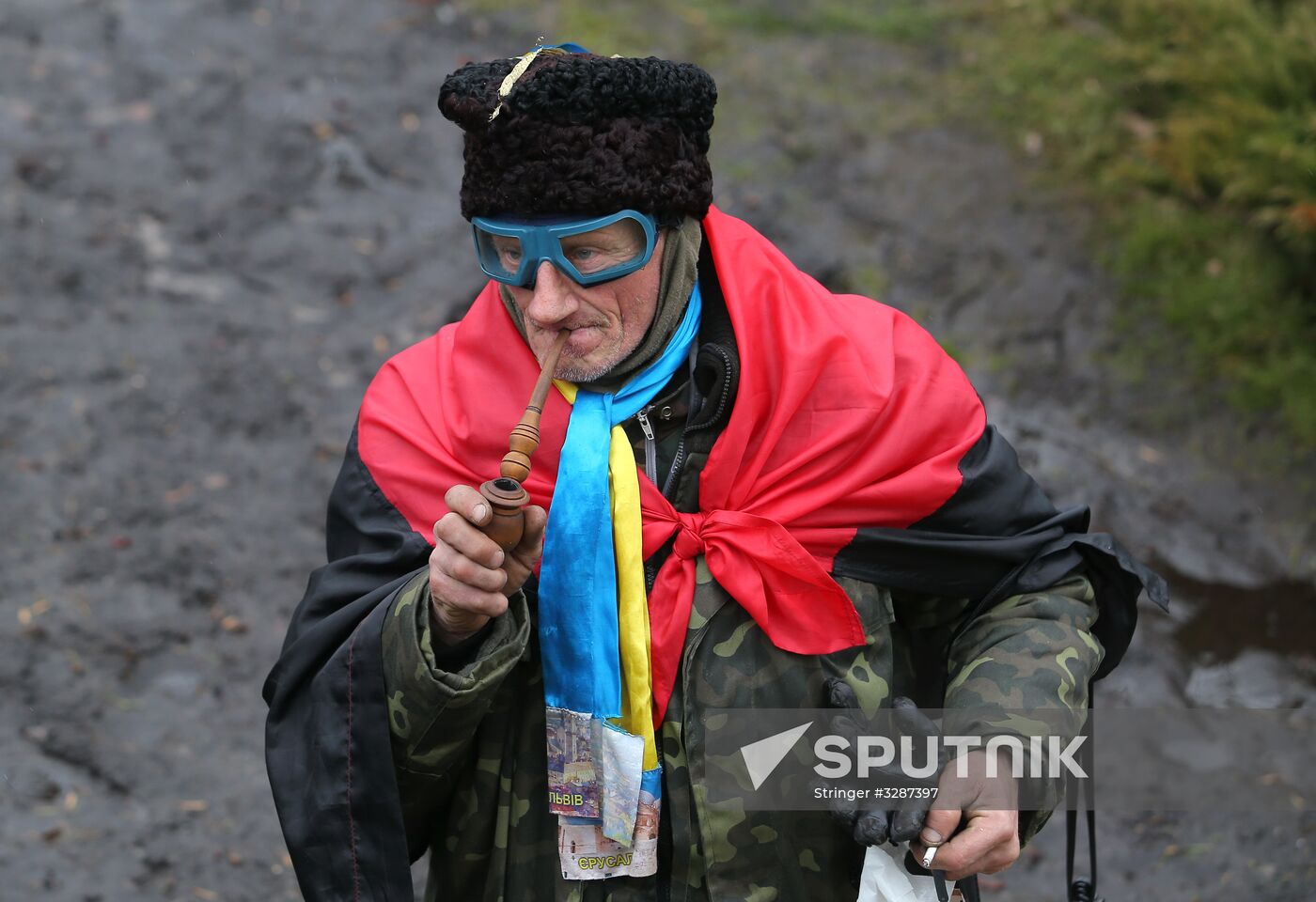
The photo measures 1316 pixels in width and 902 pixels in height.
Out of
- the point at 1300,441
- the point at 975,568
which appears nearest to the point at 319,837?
the point at 975,568

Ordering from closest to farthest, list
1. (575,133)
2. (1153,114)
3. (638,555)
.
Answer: (575,133), (638,555), (1153,114)

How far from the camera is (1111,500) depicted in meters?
5.92

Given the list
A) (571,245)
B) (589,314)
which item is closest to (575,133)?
(571,245)

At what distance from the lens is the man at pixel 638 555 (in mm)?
2535

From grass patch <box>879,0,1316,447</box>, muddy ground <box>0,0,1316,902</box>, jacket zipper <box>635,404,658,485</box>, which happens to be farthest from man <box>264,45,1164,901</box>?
grass patch <box>879,0,1316,447</box>

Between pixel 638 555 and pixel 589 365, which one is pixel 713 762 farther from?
pixel 589 365

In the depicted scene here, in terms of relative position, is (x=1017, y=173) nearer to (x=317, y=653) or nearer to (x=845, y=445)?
(x=845, y=445)

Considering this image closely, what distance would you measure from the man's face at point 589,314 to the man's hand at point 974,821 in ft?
3.20

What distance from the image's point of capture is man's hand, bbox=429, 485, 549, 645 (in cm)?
223

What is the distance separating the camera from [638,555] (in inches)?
103

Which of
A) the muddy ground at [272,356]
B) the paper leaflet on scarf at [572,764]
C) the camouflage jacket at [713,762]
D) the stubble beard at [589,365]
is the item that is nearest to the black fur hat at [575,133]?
the stubble beard at [589,365]

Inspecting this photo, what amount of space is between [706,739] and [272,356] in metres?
4.38

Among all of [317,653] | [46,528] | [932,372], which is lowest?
[46,528]

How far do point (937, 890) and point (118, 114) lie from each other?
6526 mm
